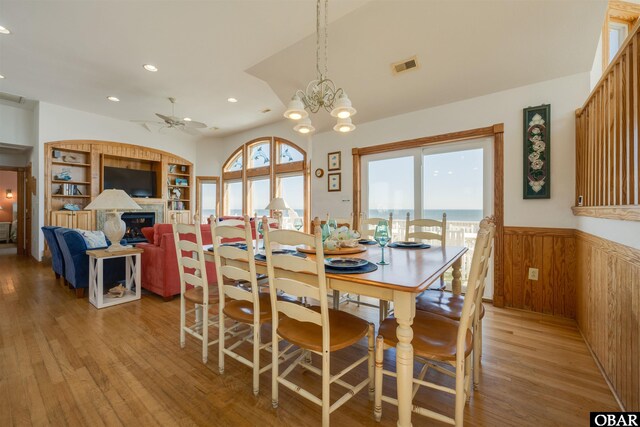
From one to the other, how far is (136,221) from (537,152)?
7.90 m

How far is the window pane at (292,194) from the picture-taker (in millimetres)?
5949

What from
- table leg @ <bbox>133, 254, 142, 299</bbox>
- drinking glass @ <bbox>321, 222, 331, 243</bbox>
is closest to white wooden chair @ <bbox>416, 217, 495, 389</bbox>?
drinking glass @ <bbox>321, 222, 331, 243</bbox>

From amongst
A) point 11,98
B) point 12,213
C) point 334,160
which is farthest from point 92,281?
point 12,213

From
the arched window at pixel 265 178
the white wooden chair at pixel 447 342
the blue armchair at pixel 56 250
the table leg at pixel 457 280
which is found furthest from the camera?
→ the arched window at pixel 265 178

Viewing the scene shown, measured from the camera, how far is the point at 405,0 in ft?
7.95

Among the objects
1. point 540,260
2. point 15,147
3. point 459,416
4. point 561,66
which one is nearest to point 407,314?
point 459,416

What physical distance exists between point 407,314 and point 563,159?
9.13 feet

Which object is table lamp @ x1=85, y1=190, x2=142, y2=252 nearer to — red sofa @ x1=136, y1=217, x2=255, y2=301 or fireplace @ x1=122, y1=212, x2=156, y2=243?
red sofa @ x1=136, y1=217, x2=255, y2=301

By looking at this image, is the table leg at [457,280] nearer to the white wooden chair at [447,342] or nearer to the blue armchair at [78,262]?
the white wooden chair at [447,342]

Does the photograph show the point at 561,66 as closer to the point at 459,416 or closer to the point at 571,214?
the point at 571,214

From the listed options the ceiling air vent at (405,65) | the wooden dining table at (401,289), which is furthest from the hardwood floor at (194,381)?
the ceiling air vent at (405,65)

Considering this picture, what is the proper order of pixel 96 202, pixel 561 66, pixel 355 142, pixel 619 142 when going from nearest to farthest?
pixel 619 142 < pixel 561 66 < pixel 96 202 < pixel 355 142

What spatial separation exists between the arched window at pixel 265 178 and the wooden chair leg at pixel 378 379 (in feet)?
→ 13.4

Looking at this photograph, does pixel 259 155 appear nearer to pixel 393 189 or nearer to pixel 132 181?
pixel 132 181
